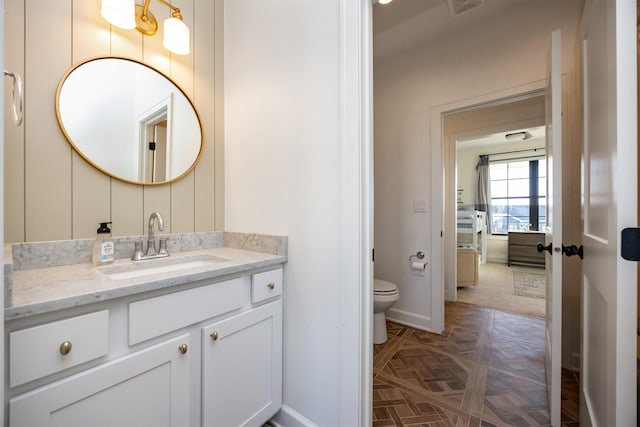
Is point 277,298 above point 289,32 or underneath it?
underneath

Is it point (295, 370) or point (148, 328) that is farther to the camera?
point (295, 370)

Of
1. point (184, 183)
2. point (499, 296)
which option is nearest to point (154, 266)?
point (184, 183)

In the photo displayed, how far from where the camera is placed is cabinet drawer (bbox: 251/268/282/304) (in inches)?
48.6

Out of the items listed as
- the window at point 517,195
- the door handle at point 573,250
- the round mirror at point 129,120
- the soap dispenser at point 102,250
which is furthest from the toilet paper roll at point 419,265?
the window at point 517,195

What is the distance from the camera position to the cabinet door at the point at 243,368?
107 cm

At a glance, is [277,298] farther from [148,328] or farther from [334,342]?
[148,328]

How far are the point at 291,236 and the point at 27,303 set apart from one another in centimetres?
92

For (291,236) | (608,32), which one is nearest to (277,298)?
(291,236)

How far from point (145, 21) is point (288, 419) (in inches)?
83.8

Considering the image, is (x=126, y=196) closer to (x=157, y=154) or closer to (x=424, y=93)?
(x=157, y=154)

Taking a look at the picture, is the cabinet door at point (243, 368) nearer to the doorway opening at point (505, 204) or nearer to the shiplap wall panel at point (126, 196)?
the shiplap wall panel at point (126, 196)

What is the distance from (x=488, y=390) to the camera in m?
1.67

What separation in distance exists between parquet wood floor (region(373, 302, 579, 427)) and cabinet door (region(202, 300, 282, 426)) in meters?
0.64

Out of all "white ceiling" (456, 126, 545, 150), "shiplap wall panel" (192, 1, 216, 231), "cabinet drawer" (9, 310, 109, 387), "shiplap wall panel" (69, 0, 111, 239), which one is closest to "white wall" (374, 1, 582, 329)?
"shiplap wall panel" (192, 1, 216, 231)
